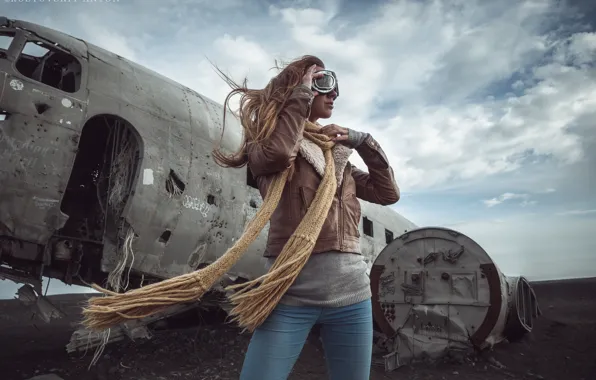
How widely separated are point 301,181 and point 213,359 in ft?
16.6

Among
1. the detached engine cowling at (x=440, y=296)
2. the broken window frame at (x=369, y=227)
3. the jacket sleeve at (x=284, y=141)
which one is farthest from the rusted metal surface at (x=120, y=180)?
the broken window frame at (x=369, y=227)

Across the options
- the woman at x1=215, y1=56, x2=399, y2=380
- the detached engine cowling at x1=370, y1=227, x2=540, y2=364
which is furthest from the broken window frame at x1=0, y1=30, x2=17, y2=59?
the detached engine cowling at x1=370, y1=227, x2=540, y2=364

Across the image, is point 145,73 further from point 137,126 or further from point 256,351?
point 256,351

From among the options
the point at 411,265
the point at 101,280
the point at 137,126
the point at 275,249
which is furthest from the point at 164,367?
the point at 275,249

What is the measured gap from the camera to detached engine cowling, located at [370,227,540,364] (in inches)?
219

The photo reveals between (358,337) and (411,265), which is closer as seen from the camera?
(358,337)

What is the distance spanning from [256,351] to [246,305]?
0.58 ft

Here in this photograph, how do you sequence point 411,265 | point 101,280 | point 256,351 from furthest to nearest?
point 411,265, point 101,280, point 256,351

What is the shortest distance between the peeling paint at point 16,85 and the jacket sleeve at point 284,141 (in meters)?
3.67

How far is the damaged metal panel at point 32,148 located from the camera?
12.5 feet

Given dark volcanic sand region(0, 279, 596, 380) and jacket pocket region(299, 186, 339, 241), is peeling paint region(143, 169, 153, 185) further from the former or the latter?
jacket pocket region(299, 186, 339, 241)

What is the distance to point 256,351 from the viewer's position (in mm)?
1438

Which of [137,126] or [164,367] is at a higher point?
[137,126]

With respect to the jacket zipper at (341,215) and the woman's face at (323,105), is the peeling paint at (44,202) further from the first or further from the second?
the jacket zipper at (341,215)
